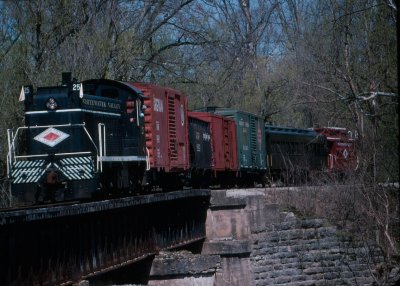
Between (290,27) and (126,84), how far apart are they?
99.0ft

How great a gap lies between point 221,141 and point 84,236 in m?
14.7

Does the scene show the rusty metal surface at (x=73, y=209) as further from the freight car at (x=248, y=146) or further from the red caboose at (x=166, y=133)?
the freight car at (x=248, y=146)

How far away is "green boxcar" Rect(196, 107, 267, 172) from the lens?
94.6ft

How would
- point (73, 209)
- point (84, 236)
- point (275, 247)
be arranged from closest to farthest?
point (73, 209)
point (84, 236)
point (275, 247)

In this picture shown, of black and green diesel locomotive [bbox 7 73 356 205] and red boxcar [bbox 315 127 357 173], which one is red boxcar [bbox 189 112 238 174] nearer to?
black and green diesel locomotive [bbox 7 73 356 205]

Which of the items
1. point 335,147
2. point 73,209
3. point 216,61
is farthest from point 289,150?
point 73,209

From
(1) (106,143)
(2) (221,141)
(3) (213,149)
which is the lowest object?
(1) (106,143)

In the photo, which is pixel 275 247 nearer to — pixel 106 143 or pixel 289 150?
pixel 106 143

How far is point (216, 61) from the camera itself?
120 ft

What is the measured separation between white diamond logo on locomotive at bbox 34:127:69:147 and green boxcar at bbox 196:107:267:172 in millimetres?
12803

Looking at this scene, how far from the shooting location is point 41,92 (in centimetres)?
1677

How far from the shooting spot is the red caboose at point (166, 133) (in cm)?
1977

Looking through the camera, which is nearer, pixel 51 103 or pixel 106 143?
pixel 51 103

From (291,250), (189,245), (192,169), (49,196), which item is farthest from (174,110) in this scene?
(49,196)
